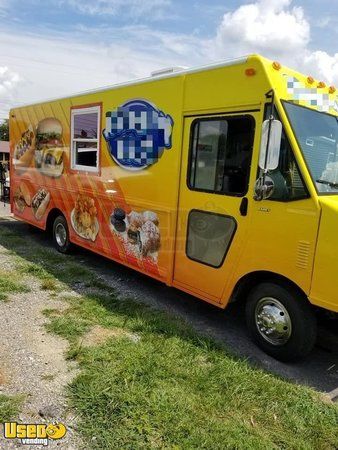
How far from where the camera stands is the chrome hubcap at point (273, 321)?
12.5 ft

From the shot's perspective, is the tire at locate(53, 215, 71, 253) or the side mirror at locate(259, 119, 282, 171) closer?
the side mirror at locate(259, 119, 282, 171)

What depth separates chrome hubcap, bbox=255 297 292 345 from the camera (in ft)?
12.5

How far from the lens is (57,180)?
711 cm

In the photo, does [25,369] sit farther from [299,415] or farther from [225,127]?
[225,127]

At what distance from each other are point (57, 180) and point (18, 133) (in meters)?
2.17

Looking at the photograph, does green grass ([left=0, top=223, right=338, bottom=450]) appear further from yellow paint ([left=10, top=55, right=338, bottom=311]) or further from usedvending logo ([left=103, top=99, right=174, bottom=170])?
usedvending logo ([left=103, top=99, right=174, bottom=170])

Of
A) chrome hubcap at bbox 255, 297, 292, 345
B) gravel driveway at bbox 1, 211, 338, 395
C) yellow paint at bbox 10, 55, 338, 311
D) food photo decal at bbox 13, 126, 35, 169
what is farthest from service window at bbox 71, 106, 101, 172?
chrome hubcap at bbox 255, 297, 292, 345

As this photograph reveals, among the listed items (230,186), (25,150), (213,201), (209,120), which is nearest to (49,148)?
(25,150)

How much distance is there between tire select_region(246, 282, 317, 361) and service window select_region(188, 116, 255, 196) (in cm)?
101

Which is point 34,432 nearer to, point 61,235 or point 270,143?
point 270,143

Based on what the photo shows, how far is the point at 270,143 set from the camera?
3.50 metres

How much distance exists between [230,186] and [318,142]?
0.90 m

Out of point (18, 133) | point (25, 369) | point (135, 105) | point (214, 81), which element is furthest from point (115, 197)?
point (18, 133)

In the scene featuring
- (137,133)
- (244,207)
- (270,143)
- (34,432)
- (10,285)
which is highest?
(137,133)
